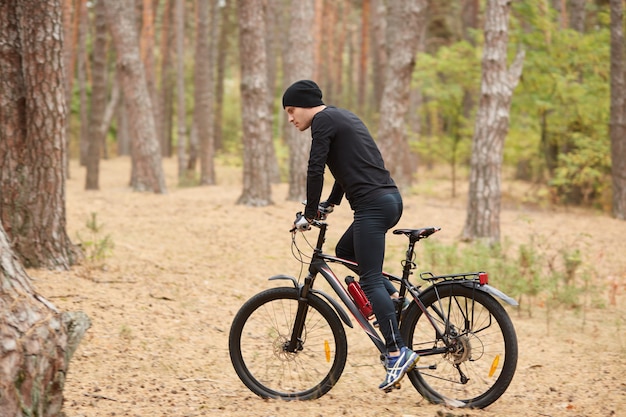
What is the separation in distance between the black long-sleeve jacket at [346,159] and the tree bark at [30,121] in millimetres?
4013

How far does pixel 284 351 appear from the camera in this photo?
16.4ft

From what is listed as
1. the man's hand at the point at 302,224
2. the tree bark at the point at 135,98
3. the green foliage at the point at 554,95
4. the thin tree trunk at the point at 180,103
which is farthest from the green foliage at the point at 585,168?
the man's hand at the point at 302,224

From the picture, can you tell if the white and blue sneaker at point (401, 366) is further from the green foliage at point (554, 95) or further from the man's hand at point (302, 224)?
the green foliage at point (554, 95)

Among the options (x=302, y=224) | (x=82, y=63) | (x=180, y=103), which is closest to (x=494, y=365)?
(x=302, y=224)

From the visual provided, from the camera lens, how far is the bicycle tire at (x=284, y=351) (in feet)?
16.0

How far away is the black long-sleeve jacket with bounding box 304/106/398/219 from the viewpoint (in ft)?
15.0

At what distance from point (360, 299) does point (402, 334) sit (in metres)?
0.39

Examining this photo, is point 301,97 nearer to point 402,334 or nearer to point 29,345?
point 402,334

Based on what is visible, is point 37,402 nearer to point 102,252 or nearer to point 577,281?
point 102,252

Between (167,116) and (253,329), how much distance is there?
35.1m

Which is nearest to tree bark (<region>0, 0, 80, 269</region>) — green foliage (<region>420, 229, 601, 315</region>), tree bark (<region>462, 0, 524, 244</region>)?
green foliage (<region>420, 229, 601, 315</region>)

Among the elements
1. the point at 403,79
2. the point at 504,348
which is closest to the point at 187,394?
the point at 504,348

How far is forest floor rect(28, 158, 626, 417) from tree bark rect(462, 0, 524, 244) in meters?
0.88

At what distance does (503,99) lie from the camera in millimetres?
11531
